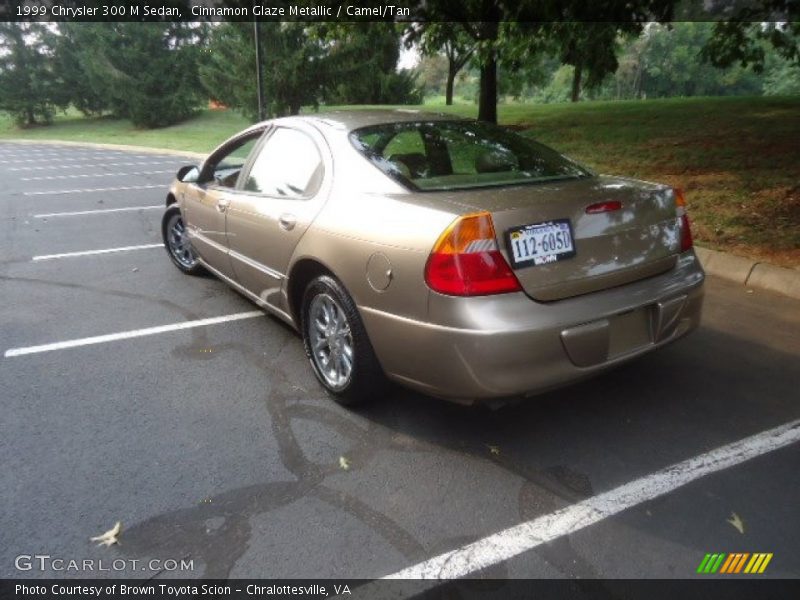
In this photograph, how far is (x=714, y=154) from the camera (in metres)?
8.91

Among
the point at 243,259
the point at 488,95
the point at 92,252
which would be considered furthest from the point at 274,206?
the point at 488,95

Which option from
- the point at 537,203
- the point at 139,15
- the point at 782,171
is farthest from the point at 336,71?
the point at 537,203

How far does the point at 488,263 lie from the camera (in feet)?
7.95

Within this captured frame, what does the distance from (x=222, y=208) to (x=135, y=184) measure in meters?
9.66

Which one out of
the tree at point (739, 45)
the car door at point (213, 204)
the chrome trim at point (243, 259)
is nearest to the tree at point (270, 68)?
the tree at point (739, 45)

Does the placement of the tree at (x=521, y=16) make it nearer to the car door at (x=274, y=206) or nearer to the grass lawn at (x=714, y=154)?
the grass lawn at (x=714, y=154)

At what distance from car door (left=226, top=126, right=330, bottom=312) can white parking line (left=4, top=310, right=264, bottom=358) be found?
473 millimetres

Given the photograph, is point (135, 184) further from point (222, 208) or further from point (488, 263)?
point (488, 263)

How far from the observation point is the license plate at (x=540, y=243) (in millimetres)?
2451

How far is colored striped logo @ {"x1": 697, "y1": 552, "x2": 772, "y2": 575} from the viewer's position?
2.03 meters

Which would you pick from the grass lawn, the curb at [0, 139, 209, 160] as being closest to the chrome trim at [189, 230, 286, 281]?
the grass lawn

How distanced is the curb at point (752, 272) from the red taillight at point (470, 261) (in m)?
3.41

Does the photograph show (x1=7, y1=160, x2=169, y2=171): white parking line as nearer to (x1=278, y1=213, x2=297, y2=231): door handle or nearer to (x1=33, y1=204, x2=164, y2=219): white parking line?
(x1=33, y1=204, x2=164, y2=219): white parking line

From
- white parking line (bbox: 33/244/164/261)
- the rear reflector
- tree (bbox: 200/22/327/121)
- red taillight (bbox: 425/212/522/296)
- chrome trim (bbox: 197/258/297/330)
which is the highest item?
tree (bbox: 200/22/327/121)
